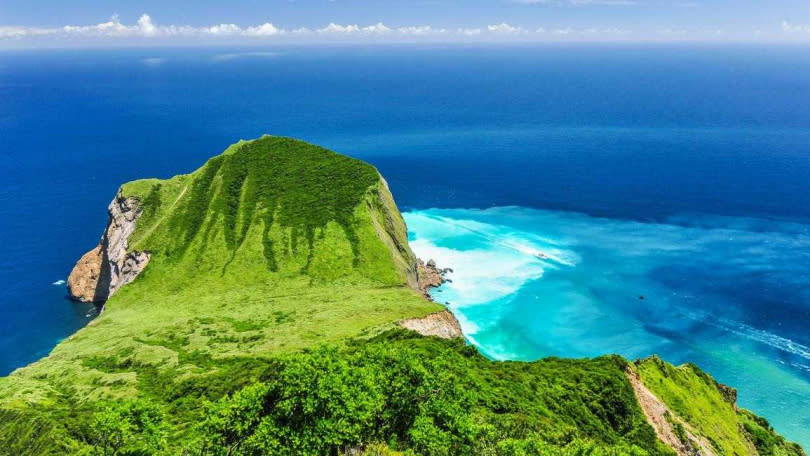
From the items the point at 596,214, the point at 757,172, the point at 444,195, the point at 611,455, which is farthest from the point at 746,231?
the point at 611,455

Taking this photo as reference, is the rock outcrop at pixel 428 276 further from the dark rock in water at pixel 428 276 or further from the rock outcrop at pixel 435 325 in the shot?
the rock outcrop at pixel 435 325

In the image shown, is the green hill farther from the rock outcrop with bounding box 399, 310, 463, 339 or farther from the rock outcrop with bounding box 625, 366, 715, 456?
the rock outcrop with bounding box 399, 310, 463, 339

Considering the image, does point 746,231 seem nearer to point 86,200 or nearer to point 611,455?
point 611,455

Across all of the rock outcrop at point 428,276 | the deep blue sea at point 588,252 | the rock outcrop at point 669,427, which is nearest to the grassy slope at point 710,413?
the rock outcrop at point 669,427

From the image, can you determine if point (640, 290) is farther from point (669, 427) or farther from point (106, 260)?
point (106, 260)

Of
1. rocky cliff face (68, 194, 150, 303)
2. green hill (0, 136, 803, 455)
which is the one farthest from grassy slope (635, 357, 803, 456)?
rocky cliff face (68, 194, 150, 303)

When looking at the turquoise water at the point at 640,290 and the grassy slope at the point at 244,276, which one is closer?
the grassy slope at the point at 244,276
